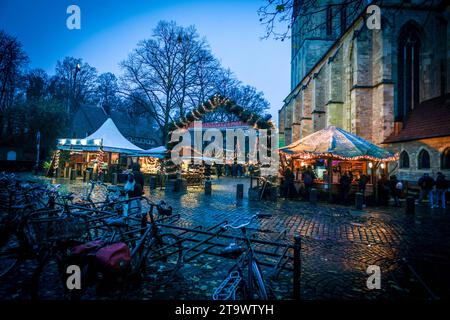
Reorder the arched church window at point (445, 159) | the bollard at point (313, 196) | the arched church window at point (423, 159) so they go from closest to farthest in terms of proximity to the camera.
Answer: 1. the bollard at point (313, 196)
2. the arched church window at point (445, 159)
3. the arched church window at point (423, 159)

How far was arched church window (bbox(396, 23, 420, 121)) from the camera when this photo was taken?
2058 cm

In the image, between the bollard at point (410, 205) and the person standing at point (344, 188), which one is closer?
the bollard at point (410, 205)

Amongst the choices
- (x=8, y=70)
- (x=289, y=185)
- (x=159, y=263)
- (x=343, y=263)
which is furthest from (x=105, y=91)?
(x=343, y=263)

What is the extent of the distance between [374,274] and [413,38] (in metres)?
25.6

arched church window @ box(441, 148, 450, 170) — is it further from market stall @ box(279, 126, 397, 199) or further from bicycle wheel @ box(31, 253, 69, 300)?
bicycle wheel @ box(31, 253, 69, 300)

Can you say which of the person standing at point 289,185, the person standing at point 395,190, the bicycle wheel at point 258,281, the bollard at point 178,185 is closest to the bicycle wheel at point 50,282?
the bicycle wheel at point 258,281

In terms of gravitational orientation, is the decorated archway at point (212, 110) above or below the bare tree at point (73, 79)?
below

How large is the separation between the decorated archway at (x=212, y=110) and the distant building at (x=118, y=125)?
60.9ft

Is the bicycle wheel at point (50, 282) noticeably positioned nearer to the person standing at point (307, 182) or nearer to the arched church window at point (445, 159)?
the person standing at point (307, 182)

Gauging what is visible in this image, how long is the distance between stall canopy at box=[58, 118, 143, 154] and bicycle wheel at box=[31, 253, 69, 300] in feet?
53.1

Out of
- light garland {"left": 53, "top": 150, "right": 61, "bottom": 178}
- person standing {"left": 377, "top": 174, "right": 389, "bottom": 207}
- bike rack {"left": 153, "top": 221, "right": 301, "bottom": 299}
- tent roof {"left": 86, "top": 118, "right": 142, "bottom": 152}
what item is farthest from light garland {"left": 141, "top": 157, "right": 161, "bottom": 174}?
person standing {"left": 377, "top": 174, "right": 389, "bottom": 207}

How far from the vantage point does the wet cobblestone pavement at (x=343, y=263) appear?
3268 mm
